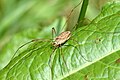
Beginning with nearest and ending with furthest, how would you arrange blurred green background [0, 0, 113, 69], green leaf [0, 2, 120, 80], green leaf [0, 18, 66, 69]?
green leaf [0, 2, 120, 80]
green leaf [0, 18, 66, 69]
blurred green background [0, 0, 113, 69]

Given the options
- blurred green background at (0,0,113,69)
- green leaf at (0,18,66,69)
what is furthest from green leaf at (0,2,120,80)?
blurred green background at (0,0,113,69)

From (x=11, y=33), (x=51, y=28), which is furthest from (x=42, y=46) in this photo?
(x=11, y=33)

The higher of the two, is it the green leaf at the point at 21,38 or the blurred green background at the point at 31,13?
the blurred green background at the point at 31,13

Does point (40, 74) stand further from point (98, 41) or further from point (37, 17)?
point (37, 17)

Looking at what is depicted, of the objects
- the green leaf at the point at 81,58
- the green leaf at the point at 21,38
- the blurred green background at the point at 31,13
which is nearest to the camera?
the green leaf at the point at 81,58

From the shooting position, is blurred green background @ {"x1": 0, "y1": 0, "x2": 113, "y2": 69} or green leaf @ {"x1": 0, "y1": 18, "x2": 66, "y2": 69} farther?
blurred green background @ {"x1": 0, "y1": 0, "x2": 113, "y2": 69}

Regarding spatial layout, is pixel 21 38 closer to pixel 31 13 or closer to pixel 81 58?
pixel 81 58

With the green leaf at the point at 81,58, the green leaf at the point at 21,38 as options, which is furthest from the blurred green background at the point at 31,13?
the green leaf at the point at 81,58

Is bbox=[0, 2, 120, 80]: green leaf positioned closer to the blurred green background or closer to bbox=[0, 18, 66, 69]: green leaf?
bbox=[0, 18, 66, 69]: green leaf

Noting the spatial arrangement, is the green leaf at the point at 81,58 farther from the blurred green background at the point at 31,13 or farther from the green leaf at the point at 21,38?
the blurred green background at the point at 31,13
